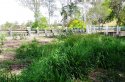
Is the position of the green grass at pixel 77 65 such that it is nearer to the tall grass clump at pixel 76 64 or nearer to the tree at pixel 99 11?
the tall grass clump at pixel 76 64

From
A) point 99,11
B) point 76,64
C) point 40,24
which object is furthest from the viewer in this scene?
point 99,11

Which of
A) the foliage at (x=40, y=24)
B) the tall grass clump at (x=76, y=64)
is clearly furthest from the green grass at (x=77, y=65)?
the foliage at (x=40, y=24)

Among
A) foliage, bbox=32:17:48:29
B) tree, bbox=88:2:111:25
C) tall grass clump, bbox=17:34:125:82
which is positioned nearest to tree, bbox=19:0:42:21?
foliage, bbox=32:17:48:29

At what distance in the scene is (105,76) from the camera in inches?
271

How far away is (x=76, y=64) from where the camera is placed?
21.6 ft

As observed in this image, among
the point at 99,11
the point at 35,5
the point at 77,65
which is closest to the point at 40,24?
the point at 35,5

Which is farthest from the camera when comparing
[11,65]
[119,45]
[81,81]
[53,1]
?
[53,1]

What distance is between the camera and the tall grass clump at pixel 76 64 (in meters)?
5.45

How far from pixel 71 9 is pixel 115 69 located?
130ft

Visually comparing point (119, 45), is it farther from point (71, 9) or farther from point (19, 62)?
point (71, 9)

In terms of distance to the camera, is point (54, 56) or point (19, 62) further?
point (19, 62)

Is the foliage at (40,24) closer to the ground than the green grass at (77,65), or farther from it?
closer to the ground

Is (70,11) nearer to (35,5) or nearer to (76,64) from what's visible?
(35,5)

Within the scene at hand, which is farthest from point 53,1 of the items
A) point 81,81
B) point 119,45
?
point 81,81
